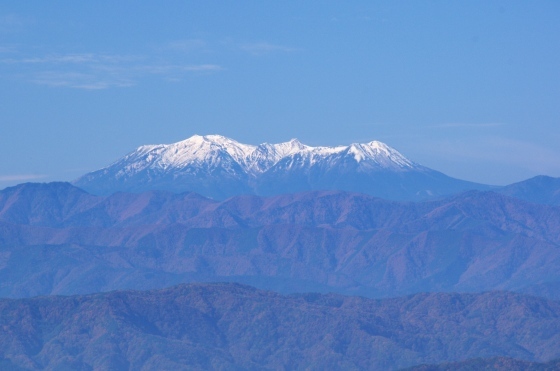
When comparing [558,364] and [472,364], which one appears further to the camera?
[472,364]

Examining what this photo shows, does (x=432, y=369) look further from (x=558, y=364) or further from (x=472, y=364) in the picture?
(x=558, y=364)

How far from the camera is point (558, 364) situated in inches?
6752

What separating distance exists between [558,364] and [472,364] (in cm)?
1490

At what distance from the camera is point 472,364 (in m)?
183

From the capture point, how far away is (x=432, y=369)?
181m

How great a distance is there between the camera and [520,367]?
177750 mm

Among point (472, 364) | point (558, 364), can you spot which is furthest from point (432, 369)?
point (558, 364)

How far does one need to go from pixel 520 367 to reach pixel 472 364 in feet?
25.2

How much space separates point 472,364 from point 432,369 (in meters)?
6.16

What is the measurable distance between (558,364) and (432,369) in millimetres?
17788

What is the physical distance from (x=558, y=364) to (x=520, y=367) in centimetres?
739

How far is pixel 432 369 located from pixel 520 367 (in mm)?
11742
